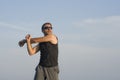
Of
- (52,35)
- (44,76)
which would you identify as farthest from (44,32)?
(44,76)

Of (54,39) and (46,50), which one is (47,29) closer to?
(54,39)

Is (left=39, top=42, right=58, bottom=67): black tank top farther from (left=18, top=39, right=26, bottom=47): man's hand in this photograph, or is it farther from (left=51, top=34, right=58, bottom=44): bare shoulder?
(left=18, top=39, right=26, bottom=47): man's hand

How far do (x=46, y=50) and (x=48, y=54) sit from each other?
0.12 metres

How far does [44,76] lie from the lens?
1598 cm

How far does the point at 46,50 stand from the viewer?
1575 centimetres

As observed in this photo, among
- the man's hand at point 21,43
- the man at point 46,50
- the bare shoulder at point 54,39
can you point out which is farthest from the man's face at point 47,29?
the man's hand at point 21,43

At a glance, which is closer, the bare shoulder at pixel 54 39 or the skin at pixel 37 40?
the skin at pixel 37 40

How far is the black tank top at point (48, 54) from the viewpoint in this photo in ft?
51.7

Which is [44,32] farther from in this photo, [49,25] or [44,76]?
[44,76]

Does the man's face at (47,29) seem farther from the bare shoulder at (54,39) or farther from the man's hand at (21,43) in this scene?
the man's hand at (21,43)

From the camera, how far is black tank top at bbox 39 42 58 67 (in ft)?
51.7

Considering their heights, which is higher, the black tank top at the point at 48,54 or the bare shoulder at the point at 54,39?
the bare shoulder at the point at 54,39

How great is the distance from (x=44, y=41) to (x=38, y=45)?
10.4 inches

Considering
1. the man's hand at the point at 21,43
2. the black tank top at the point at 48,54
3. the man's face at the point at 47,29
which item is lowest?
the black tank top at the point at 48,54
